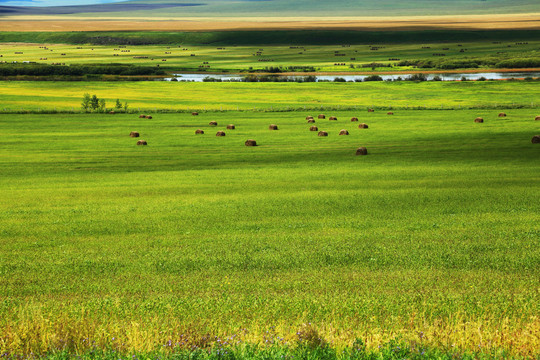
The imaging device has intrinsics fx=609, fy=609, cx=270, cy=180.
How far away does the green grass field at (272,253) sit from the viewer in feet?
34.6

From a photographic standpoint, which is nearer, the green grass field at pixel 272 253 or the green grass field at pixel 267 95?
the green grass field at pixel 272 253

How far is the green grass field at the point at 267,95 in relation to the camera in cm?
10519

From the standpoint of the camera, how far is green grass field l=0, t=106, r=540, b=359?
34.6 feet

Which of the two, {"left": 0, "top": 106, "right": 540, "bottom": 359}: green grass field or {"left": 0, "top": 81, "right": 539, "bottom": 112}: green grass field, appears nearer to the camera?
{"left": 0, "top": 106, "right": 540, "bottom": 359}: green grass field

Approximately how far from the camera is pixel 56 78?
→ 161m

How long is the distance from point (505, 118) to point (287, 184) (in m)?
52.3

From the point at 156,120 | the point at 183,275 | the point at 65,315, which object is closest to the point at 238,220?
the point at 183,275

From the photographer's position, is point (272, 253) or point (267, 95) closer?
point (272, 253)

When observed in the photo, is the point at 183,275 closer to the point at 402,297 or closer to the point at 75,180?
the point at 402,297

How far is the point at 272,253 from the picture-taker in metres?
18.1

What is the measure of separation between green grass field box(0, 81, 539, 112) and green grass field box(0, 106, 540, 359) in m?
58.4

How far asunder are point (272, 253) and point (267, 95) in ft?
376

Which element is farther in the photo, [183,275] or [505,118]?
[505,118]

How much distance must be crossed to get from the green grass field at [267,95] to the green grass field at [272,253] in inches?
2301
